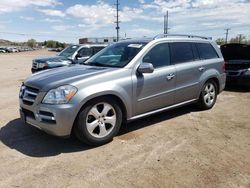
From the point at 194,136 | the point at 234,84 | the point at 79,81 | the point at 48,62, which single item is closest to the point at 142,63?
the point at 79,81

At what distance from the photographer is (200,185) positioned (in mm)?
3127

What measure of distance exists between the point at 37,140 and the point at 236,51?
27.1 ft

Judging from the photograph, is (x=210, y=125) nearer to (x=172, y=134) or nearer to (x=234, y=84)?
(x=172, y=134)

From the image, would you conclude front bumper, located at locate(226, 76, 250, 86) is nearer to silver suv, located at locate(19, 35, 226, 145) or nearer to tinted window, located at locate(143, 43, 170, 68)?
silver suv, located at locate(19, 35, 226, 145)

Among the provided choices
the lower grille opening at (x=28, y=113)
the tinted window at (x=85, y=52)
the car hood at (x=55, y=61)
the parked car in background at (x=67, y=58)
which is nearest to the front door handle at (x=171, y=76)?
the lower grille opening at (x=28, y=113)

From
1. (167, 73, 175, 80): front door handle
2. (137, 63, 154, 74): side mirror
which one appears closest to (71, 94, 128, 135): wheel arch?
(137, 63, 154, 74): side mirror

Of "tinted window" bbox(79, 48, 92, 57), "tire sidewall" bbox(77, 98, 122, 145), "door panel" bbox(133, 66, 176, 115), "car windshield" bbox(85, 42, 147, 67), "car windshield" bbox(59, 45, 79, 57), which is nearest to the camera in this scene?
"tire sidewall" bbox(77, 98, 122, 145)

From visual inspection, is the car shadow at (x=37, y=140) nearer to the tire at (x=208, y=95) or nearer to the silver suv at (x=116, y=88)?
the silver suv at (x=116, y=88)

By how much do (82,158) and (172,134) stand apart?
1.73 m

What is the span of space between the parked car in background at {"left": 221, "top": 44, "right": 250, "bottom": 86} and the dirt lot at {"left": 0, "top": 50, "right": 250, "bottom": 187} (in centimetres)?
355

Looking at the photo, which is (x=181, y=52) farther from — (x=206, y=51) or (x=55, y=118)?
(x=55, y=118)

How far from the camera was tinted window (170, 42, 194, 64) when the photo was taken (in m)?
5.36

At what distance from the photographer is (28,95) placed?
4.24 metres

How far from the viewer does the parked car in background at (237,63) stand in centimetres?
872
